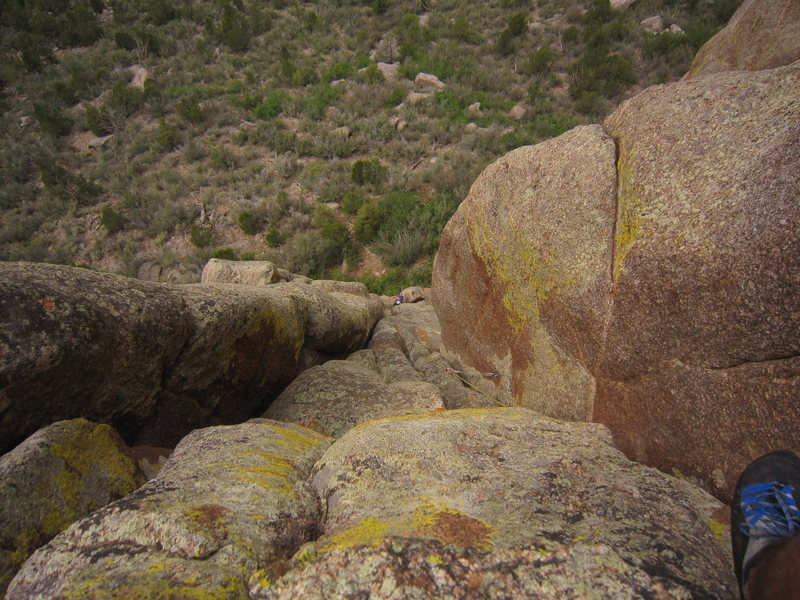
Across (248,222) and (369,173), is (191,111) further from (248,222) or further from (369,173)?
(369,173)

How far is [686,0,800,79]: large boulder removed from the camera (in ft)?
16.1

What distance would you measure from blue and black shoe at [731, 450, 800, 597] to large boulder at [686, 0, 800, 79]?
539 cm

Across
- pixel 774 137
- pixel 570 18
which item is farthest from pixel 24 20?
pixel 774 137

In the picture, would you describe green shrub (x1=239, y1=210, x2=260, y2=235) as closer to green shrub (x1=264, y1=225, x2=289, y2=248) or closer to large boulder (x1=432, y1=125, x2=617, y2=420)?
green shrub (x1=264, y1=225, x2=289, y2=248)

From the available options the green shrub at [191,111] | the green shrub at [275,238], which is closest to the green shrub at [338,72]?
the green shrub at [191,111]

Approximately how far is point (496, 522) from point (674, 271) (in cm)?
199

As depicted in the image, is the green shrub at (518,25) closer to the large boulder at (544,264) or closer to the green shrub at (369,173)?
the green shrub at (369,173)

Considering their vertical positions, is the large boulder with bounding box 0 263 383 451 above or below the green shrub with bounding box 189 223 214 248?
above

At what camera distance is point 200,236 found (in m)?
13.2

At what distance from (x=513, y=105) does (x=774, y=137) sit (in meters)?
16.5

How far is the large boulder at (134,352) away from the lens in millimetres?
2223

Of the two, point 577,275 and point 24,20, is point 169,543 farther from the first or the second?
point 24,20

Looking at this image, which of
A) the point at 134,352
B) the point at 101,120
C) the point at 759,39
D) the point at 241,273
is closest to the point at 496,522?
the point at 134,352

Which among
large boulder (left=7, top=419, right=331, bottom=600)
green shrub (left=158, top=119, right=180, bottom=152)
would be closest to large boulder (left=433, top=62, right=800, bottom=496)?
large boulder (left=7, top=419, right=331, bottom=600)
